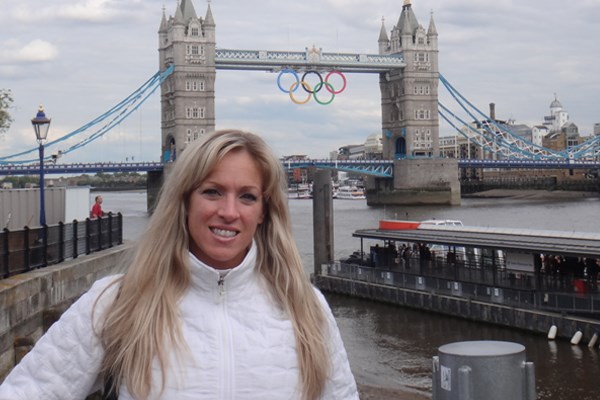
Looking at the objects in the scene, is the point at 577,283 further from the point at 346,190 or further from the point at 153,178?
the point at 346,190

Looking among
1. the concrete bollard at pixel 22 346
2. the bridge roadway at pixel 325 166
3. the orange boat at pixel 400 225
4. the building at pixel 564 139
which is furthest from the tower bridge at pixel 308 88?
the concrete bollard at pixel 22 346

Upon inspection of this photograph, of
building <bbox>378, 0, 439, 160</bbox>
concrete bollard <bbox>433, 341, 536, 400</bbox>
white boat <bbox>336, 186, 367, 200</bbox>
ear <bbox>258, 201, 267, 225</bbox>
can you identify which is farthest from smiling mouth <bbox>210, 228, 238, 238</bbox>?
white boat <bbox>336, 186, 367, 200</bbox>

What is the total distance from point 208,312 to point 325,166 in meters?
59.1

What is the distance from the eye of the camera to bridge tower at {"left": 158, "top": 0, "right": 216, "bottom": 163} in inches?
2452

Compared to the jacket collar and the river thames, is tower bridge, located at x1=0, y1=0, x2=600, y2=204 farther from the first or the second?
the jacket collar

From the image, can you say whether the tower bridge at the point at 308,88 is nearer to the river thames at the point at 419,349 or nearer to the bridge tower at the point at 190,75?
the bridge tower at the point at 190,75

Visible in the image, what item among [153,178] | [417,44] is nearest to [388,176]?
[417,44]

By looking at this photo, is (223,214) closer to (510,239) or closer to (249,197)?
(249,197)

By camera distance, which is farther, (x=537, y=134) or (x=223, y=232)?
(x=537, y=134)

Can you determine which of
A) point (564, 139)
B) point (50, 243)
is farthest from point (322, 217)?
point (564, 139)

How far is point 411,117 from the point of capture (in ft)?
226

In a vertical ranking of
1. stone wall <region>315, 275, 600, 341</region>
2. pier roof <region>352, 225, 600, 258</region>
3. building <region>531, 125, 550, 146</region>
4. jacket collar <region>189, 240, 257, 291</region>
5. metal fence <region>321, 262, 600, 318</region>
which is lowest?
stone wall <region>315, 275, 600, 341</region>

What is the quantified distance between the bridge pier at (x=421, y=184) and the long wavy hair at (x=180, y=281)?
59.2 meters

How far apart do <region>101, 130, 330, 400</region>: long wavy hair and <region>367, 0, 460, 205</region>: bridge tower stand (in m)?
60.5
